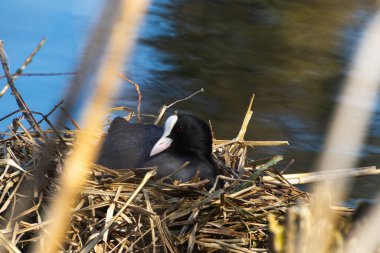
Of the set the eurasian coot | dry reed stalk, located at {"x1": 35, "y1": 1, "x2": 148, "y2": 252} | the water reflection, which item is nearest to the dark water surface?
the water reflection

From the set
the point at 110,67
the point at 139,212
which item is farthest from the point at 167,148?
the point at 110,67

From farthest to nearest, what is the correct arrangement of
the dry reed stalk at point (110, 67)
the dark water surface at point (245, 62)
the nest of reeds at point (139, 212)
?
the dark water surface at point (245, 62) → the nest of reeds at point (139, 212) → the dry reed stalk at point (110, 67)

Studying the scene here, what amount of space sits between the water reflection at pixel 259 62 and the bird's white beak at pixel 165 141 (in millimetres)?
1047

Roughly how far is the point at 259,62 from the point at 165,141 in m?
2.43

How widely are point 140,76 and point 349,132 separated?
344 centimetres

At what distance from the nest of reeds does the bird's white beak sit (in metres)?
0.26

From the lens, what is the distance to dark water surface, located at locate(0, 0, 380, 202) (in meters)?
4.22

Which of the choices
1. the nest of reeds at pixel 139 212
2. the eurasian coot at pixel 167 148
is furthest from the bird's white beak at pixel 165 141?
the nest of reeds at pixel 139 212

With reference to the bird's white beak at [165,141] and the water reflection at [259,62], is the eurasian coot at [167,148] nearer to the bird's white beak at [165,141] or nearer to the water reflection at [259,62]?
the bird's white beak at [165,141]

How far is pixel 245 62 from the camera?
5160mm

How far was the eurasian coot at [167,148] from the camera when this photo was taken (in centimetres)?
276

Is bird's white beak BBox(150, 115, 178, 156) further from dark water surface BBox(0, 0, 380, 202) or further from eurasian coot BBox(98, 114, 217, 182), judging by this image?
dark water surface BBox(0, 0, 380, 202)

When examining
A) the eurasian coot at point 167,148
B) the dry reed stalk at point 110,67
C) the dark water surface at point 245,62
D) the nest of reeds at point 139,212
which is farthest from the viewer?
the dark water surface at point 245,62

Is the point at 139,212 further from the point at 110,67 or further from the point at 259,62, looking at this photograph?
the point at 259,62
